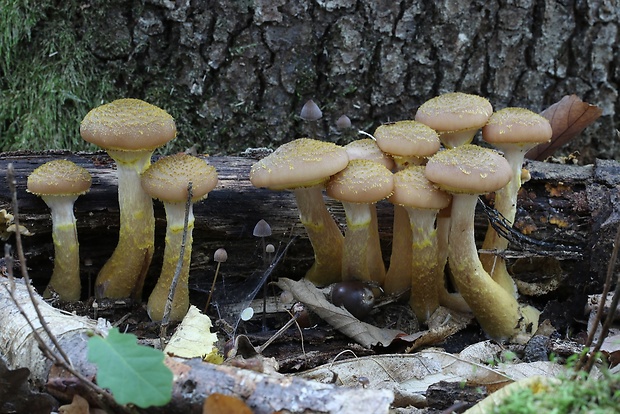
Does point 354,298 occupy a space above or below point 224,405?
below

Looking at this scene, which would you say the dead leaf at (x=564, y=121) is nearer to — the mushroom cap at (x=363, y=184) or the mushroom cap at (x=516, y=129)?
the mushroom cap at (x=516, y=129)

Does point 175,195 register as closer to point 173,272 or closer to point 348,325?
point 173,272

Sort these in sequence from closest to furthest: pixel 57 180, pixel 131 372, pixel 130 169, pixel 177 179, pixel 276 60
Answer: pixel 131 372, pixel 177 179, pixel 57 180, pixel 130 169, pixel 276 60

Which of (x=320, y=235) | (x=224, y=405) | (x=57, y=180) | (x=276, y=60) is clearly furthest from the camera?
(x=276, y=60)

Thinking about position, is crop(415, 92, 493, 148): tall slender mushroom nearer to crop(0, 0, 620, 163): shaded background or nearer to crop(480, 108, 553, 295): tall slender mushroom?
crop(480, 108, 553, 295): tall slender mushroom

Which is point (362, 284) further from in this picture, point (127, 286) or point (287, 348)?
point (127, 286)

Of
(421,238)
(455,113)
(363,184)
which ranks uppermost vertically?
(455,113)

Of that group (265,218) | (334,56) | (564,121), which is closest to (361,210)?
(265,218)
